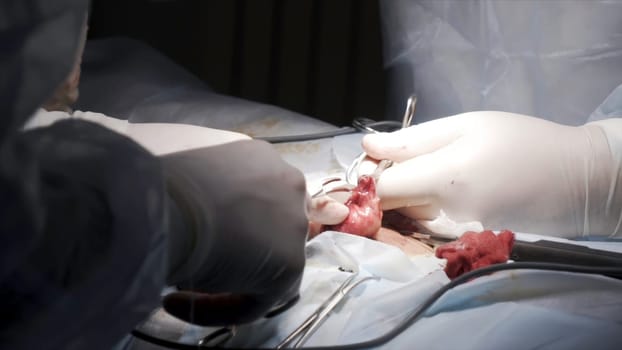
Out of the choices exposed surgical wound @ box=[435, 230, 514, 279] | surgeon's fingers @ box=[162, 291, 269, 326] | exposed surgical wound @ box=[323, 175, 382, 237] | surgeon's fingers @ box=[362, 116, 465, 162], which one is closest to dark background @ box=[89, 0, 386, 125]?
surgeon's fingers @ box=[362, 116, 465, 162]

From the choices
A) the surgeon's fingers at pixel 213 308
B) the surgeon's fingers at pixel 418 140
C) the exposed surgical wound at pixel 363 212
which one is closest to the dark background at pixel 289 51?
the surgeon's fingers at pixel 418 140

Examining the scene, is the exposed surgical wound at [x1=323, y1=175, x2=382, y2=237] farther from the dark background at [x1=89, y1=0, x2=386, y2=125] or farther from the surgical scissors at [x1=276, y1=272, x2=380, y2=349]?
the dark background at [x1=89, y1=0, x2=386, y2=125]

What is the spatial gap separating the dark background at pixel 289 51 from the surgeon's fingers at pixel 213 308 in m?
0.97

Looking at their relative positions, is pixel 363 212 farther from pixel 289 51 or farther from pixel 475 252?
pixel 289 51

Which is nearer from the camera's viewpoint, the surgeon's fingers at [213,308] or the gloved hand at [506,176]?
the surgeon's fingers at [213,308]

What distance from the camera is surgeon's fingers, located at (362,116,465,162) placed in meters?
1.14

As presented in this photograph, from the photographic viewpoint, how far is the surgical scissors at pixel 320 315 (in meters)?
0.76

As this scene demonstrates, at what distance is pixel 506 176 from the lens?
1.09 metres

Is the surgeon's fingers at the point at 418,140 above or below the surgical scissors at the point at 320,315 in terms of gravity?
above

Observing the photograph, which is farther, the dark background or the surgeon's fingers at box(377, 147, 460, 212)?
the dark background

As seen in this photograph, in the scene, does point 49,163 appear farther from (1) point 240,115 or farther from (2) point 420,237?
(1) point 240,115

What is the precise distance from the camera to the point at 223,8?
5.36 feet

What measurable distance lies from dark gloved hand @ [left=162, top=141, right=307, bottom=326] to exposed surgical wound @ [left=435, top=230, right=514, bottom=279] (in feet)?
0.70

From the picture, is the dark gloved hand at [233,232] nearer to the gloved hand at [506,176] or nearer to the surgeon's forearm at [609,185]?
the gloved hand at [506,176]
